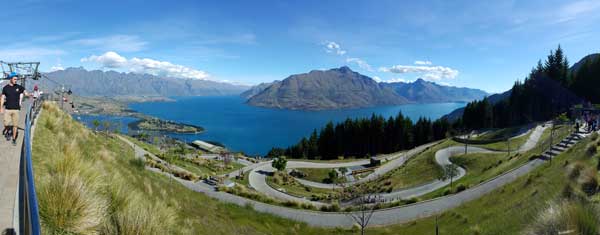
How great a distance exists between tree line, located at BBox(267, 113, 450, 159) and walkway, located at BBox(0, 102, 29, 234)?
251 feet

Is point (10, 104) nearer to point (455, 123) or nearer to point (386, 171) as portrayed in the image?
point (386, 171)

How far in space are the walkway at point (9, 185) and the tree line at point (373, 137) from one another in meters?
76.5

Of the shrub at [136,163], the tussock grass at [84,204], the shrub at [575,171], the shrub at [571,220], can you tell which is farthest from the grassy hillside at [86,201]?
the shrub at [575,171]

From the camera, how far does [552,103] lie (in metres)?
76.4

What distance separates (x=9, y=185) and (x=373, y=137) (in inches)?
3181

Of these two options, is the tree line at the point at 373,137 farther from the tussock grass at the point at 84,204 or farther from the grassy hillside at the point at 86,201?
the tussock grass at the point at 84,204

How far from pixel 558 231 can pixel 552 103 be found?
92.3 m

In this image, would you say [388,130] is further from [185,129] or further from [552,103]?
[185,129]

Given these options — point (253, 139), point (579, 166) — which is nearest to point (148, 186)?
point (579, 166)

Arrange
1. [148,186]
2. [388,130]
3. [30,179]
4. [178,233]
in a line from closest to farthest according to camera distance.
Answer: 1. [30,179]
2. [178,233]
3. [148,186]
4. [388,130]

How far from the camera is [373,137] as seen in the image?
82375 mm

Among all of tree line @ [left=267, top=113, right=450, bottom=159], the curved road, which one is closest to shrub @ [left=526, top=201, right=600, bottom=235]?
the curved road

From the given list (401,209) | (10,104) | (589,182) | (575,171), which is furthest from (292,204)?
(10,104)

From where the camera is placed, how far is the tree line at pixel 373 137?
81812 millimetres
